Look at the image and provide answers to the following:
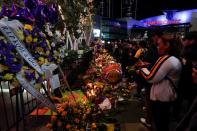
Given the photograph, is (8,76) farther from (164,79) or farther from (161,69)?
(164,79)

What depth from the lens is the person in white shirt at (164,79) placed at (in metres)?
4.01

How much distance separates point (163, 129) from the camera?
14.5 feet

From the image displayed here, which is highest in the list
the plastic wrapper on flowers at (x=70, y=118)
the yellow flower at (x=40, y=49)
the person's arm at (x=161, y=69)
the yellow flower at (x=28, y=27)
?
the yellow flower at (x=28, y=27)

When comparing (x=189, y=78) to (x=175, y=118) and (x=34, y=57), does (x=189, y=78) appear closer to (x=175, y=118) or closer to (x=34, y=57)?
(x=175, y=118)

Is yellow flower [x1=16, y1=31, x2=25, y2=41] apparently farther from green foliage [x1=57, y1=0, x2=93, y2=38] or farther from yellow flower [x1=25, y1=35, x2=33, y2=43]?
green foliage [x1=57, y1=0, x2=93, y2=38]

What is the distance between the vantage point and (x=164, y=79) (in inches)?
162

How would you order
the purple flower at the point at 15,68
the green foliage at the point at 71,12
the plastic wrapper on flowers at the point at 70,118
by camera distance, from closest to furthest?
the purple flower at the point at 15,68 → the plastic wrapper on flowers at the point at 70,118 → the green foliage at the point at 71,12

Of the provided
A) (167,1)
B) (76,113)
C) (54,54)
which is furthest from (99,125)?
(167,1)

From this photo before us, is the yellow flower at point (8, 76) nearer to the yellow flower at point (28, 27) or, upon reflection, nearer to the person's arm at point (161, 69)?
the yellow flower at point (28, 27)

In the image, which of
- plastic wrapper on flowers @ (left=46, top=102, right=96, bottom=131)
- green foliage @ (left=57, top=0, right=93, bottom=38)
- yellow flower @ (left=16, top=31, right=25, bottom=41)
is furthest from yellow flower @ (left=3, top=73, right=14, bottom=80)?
green foliage @ (left=57, top=0, right=93, bottom=38)

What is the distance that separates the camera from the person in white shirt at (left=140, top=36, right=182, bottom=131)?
4008 mm

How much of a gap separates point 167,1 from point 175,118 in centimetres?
4387

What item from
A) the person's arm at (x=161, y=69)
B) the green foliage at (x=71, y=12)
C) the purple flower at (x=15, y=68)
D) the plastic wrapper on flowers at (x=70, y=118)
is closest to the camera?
the purple flower at (x=15, y=68)

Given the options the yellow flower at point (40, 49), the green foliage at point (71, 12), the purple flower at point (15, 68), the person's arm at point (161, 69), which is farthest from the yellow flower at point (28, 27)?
the green foliage at point (71, 12)
